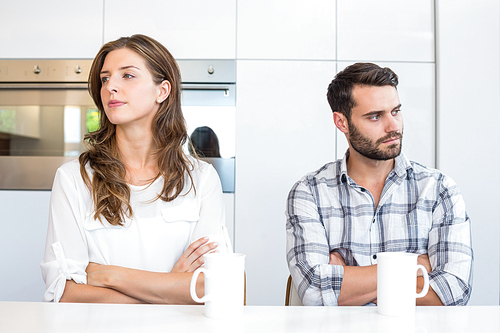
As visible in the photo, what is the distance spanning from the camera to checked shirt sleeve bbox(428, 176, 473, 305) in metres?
1.21

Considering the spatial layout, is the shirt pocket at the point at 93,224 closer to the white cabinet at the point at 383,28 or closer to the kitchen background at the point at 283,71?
the kitchen background at the point at 283,71

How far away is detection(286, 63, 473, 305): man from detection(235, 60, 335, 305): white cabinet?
33.5 inches

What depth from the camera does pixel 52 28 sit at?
246cm

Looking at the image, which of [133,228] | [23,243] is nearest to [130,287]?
[133,228]

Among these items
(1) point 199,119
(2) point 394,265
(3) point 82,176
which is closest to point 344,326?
(2) point 394,265

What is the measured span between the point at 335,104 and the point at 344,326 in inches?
38.7

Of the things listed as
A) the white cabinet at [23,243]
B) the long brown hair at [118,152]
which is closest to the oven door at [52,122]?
the white cabinet at [23,243]

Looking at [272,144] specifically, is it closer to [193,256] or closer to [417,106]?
[417,106]

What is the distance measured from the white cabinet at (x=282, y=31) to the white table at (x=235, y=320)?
5.90 ft

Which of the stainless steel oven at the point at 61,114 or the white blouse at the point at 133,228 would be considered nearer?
the white blouse at the point at 133,228

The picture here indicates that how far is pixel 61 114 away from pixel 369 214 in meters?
1.82

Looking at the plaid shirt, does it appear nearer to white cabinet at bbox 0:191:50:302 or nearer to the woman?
the woman

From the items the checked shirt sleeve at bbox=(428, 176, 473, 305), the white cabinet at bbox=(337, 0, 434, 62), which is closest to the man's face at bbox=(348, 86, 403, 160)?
the checked shirt sleeve at bbox=(428, 176, 473, 305)

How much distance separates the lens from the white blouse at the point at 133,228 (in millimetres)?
1254
